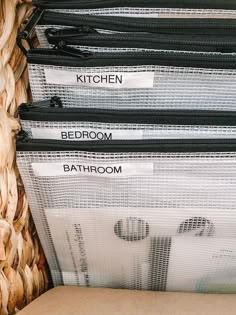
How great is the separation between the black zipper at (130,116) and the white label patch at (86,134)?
14 mm

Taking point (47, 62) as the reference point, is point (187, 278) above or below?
below

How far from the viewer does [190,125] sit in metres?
0.48

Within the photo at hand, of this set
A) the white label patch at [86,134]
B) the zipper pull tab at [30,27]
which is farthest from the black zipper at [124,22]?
the white label patch at [86,134]

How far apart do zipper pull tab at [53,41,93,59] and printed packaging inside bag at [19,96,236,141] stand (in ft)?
0.20

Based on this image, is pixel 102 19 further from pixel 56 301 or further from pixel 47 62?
pixel 56 301

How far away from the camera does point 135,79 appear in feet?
1.54

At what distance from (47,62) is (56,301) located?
1.03ft

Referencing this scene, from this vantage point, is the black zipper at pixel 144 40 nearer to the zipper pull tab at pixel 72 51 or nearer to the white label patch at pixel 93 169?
the zipper pull tab at pixel 72 51

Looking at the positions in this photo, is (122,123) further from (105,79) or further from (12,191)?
(12,191)

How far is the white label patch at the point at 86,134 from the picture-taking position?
0.49m

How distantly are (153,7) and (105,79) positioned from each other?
0.32ft

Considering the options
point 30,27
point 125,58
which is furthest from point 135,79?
point 30,27

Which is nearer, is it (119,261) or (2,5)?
(2,5)

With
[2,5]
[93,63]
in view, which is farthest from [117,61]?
[2,5]
